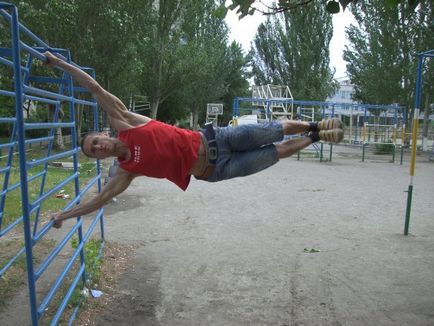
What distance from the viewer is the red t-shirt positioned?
325cm

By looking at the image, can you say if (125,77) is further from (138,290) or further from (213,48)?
(138,290)

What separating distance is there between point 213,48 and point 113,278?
25917 mm

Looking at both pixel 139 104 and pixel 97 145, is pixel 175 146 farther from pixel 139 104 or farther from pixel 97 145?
pixel 139 104

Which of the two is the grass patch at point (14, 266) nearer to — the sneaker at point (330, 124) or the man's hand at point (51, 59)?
the man's hand at point (51, 59)

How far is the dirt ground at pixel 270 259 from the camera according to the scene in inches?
150

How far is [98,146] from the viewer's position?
3.12 meters

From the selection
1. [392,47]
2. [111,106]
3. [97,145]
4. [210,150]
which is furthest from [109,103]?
[392,47]

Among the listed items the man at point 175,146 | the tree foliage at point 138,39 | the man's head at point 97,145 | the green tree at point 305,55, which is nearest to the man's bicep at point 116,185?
the man at point 175,146

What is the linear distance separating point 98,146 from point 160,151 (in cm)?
42

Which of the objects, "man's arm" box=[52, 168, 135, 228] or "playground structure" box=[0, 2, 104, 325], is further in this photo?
"man's arm" box=[52, 168, 135, 228]

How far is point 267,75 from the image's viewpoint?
3972 cm

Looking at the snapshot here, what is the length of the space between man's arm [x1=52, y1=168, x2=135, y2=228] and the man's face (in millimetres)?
313

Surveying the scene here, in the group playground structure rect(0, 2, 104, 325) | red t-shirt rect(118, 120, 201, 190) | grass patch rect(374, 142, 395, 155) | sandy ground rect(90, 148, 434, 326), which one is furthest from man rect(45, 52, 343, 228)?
grass patch rect(374, 142, 395, 155)

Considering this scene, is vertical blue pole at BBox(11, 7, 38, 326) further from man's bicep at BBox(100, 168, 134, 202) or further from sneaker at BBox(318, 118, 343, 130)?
sneaker at BBox(318, 118, 343, 130)
